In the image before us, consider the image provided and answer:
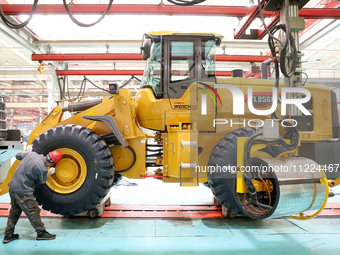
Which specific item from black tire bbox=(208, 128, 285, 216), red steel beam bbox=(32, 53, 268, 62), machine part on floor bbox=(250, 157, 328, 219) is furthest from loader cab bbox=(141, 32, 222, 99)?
red steel beam bbox=(32, 53, 268, 62)

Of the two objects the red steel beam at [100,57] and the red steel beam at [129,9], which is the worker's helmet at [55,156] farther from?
the red steel beam at [100,57]

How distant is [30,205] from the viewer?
3943 millimetres

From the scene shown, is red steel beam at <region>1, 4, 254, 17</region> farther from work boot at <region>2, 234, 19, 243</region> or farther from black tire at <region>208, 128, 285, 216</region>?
work boot at <region>2, 234, 19, 243</region>

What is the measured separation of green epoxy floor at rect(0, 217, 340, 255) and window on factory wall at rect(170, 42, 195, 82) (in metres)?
2.53

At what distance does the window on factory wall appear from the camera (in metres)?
4.79

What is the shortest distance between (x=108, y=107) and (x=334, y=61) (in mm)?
10886

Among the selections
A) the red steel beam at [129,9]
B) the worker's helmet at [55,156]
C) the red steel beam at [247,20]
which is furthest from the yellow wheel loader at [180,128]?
the red steel beam at [129,9]

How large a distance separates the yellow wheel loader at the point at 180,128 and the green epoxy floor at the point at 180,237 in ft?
1.17

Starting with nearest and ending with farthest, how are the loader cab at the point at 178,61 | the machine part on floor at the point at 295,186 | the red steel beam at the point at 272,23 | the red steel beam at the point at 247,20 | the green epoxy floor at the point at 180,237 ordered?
the machine part on floor at the point at 295,186 < the green epoxy floor at the point at 180,237 < the loader cab at the point at 178,61 < the red steel beam at the point at 272,23 < the red steel beam at the point at 247,20

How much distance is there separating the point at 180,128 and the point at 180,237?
1.66 metres

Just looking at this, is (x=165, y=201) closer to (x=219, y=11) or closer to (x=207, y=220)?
(x=207, y=220)

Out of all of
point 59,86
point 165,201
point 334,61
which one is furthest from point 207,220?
point 334,61

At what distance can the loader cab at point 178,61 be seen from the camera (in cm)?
476

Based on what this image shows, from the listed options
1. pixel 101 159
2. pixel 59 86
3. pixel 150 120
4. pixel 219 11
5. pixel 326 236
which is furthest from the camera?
pixel 59 86
